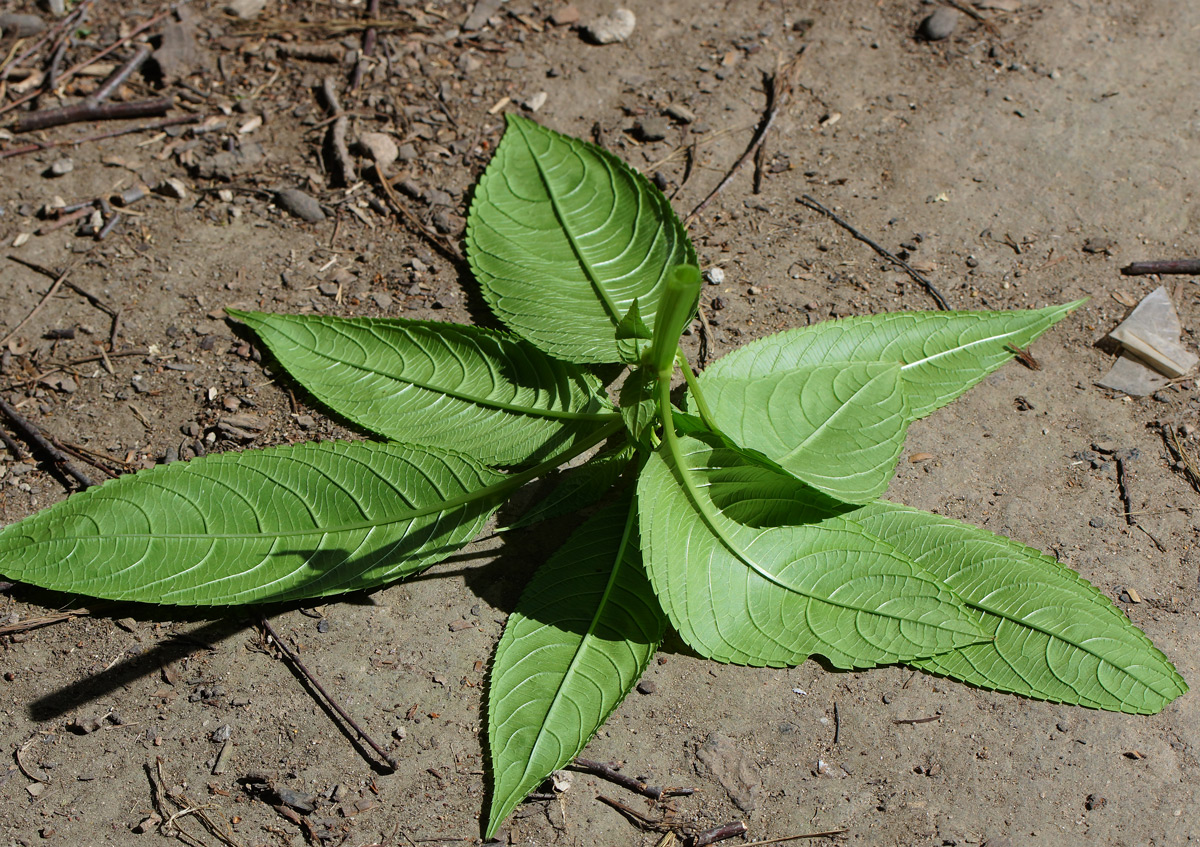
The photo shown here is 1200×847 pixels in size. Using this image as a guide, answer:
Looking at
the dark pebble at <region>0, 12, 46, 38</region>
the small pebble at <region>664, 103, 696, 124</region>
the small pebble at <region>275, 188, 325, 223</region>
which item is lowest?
the small pebble at <region>275, 188, 325, 223</region>

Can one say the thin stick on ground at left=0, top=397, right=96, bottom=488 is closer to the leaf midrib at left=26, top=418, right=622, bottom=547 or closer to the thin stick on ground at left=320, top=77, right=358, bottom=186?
the leaf midrib at left=26, top=418, right=622, bottom=547

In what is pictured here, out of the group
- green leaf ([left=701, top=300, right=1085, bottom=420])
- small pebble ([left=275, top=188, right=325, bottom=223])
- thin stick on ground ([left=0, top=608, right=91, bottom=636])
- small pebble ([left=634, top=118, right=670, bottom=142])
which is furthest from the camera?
small pebble ([left=634, top=118, right=670, bottom=142])

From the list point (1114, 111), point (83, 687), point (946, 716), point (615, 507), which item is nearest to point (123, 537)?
point (83, 687)

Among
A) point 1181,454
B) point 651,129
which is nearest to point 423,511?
point 651,129

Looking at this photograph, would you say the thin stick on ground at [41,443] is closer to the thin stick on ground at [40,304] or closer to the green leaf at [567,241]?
the thin stick on ground at [40,304]

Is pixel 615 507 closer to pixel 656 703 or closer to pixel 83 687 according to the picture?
pixel 656 703

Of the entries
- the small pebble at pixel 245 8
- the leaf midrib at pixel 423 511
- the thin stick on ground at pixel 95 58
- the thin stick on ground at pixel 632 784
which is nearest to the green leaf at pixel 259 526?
the leaf midrib at pixel 423 511

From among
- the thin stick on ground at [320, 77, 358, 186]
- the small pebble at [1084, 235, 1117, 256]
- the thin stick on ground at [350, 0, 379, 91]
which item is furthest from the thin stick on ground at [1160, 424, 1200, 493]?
the thin stick on ground at [350, 0, 379, 91]
